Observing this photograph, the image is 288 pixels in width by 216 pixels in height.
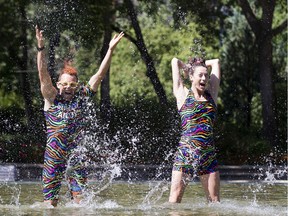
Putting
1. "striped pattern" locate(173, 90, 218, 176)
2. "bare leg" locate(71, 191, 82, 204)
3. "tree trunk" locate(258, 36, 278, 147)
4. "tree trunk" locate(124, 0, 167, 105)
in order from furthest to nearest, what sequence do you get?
"tree trunk" locate(124, 0, 167, 105), "tree trunk" locate(258, 36, 278, 147), "bare leg" locate(71, 191, 82, 204), "striped pattern" locate(173, 90, 218, 176)

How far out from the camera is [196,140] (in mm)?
8359

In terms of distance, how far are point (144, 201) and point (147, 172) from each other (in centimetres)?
519

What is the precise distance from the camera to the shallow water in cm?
844

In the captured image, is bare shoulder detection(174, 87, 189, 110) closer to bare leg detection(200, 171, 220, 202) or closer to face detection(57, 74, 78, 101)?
bare leg detection(200, 171, 220, 202)

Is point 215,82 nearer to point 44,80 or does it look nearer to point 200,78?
point 200,78

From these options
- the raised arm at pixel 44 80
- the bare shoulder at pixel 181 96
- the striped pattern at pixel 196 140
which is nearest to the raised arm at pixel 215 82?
the striped pattern at pixel 196 140

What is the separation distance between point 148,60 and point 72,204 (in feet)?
43.9

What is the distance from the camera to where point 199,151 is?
27.2 feet

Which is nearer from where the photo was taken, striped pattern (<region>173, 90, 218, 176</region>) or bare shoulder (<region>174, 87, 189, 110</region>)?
striped pattern (<region>173, 90, 218, 176</region>)

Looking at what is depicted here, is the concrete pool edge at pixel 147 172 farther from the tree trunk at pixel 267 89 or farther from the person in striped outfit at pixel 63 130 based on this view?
the person in striped outfit at pixel 63 130

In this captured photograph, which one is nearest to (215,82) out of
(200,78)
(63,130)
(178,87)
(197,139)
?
(200,78)

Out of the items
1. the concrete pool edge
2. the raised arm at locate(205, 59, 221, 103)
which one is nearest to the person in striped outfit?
the raised arm at locate(205, 59, 221, 103)

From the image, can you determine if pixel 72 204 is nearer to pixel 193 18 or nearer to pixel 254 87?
pixel 193 18

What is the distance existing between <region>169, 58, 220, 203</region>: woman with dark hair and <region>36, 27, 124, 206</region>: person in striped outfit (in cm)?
94
